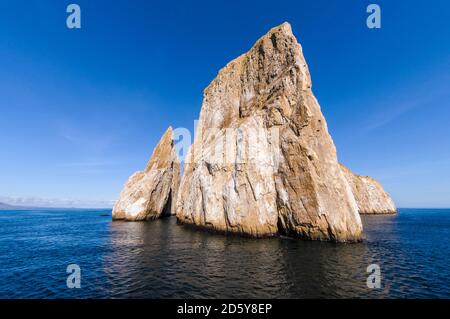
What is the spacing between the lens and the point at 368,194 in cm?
10606

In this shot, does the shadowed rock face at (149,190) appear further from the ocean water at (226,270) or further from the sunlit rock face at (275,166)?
A: the ocean water at (226,270)

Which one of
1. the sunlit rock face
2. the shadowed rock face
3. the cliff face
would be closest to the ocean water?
the sunlit rock face

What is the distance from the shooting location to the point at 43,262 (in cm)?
2217

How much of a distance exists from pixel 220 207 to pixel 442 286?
26.6m

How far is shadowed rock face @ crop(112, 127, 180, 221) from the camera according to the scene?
193 ft

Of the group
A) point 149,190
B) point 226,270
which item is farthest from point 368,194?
point 226,270

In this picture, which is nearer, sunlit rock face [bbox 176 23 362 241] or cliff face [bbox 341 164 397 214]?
sunlit rock face [bbox 176 23 362 241]

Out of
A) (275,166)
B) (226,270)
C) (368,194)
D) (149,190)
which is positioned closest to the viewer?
(226,270)

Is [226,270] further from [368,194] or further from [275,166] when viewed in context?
[368,194]

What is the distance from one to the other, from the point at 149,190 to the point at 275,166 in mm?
37958

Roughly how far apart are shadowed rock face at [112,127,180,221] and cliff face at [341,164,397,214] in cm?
8054

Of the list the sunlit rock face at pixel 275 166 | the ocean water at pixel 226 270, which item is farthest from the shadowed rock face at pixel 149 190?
the ocean water at pixel 226 270

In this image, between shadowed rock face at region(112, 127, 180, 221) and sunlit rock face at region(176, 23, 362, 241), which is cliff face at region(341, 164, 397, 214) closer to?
sunlit rock face at region(176, 23, 362, 241)

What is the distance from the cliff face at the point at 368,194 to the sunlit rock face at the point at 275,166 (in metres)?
78.9
